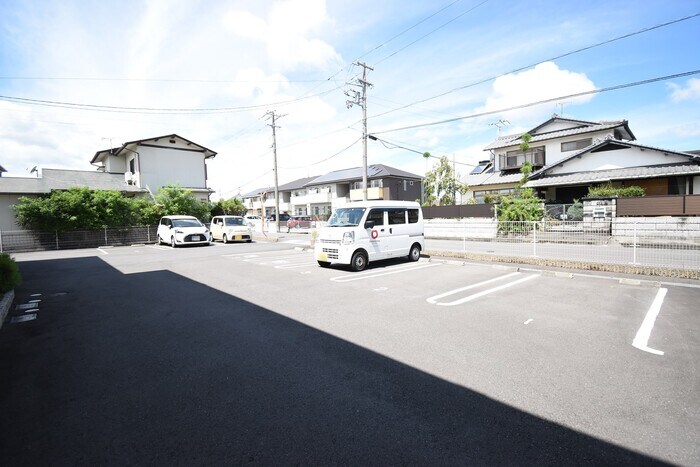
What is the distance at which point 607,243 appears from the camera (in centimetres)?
1126

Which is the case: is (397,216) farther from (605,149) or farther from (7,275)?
(605,149)

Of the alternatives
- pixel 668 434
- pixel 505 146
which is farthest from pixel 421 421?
pixel 505 146

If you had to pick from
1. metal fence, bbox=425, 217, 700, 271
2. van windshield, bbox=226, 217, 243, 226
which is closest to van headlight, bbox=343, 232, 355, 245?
metal fence, bbox=425, 217, 700, 271

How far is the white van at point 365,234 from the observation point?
921cm

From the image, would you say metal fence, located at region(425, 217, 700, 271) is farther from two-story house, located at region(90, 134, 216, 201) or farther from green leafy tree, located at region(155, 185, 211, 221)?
two-story house, located at region(90, 134, 216, 201)

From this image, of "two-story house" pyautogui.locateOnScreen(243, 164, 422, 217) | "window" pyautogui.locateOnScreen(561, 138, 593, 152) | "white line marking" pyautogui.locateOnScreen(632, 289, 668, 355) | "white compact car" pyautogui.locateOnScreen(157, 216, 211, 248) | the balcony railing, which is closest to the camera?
"white line marking" pyautogui.locateOnScreen(632, 289, 668, 355)

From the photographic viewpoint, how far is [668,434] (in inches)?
94.7

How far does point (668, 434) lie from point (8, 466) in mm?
4470

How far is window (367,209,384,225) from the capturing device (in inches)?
378

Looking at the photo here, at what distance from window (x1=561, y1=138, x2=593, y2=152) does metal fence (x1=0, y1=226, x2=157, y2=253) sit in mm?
30016

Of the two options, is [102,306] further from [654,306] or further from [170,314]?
[654,306]

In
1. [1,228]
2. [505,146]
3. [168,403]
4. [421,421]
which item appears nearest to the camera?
[421,421]

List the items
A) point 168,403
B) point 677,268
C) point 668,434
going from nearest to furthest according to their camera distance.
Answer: point 668,434
point 168,403
point 677,268

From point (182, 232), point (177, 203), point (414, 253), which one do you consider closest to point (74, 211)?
point (177, 203)
